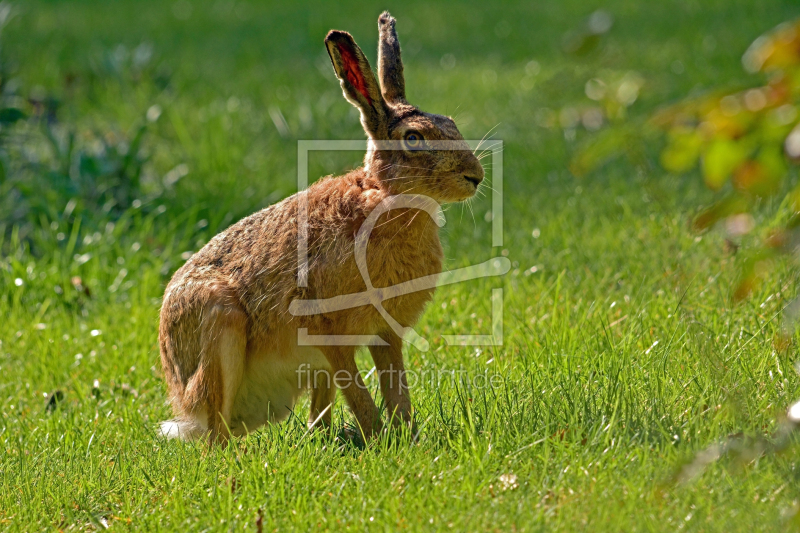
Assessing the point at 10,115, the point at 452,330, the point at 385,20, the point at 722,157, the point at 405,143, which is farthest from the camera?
the point at 10,115

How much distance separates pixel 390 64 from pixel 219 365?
1.35m

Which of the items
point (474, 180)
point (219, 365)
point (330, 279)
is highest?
point (474, 180)

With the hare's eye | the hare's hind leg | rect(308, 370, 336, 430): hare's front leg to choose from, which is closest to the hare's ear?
the hare's eye

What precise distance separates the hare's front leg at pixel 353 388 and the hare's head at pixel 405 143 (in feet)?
2.11

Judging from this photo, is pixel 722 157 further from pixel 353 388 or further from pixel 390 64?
pixel 390 64

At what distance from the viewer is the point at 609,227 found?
193 inches

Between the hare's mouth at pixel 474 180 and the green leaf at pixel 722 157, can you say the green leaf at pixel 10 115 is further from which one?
the green leaf at pixel 722 157

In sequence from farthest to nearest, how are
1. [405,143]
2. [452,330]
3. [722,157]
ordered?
1. [452,330]
2. [405,143]
3. [722,157]

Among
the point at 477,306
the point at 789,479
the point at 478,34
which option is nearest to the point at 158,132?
the point at 477,306

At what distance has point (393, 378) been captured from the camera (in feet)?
11.1

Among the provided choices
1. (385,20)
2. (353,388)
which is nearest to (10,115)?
(385,20)

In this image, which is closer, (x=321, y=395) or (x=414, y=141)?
(x=414, y=141)

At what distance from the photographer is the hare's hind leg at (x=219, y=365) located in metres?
3.38

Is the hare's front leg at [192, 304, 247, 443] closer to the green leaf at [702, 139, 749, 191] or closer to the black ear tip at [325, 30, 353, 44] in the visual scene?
the black ear tip at [325, 30, 353, 44]
